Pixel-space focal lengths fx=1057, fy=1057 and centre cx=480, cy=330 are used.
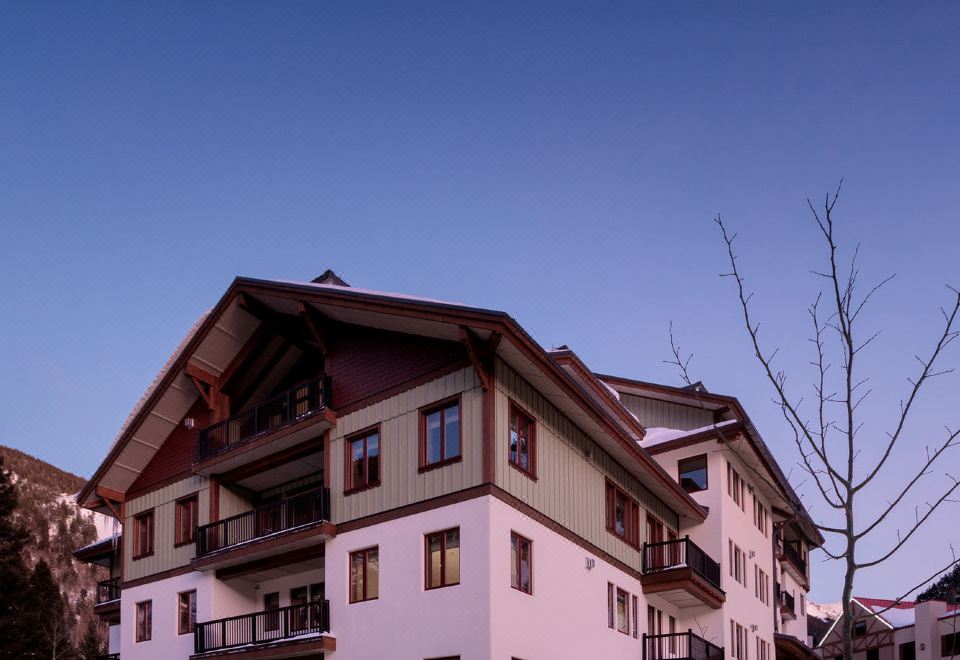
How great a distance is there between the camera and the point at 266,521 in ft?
92.6

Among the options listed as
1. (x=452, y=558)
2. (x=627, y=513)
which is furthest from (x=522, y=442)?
(x=627, y=513)

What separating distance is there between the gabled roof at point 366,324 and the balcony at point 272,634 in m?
6.82

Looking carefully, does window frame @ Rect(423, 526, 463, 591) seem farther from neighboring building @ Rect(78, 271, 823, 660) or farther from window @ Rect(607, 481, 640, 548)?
window @ Rect(607, 481, 640, 548)

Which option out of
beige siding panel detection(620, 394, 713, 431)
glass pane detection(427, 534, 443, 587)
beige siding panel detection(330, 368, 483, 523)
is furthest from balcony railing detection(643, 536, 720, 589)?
beige siding panel detection(330, 368, 483, 523)

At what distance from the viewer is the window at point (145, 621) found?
1228 inches

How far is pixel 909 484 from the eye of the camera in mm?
6664

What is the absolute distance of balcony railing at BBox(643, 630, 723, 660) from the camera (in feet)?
96.9

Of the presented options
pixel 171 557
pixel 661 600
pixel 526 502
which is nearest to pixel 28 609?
pixel 171 557

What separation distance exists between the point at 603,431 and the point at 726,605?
10.7m

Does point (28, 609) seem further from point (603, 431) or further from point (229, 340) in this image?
point (603, 431)

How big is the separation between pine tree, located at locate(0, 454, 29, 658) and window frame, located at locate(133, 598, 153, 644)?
25595mm

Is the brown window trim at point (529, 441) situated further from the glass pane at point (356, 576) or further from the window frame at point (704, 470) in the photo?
the window frame at point (704, 470)

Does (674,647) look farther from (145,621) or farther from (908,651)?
(908,651)

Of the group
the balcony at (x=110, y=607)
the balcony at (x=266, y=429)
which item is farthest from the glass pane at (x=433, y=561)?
the balcony at (x=110, y=607)
